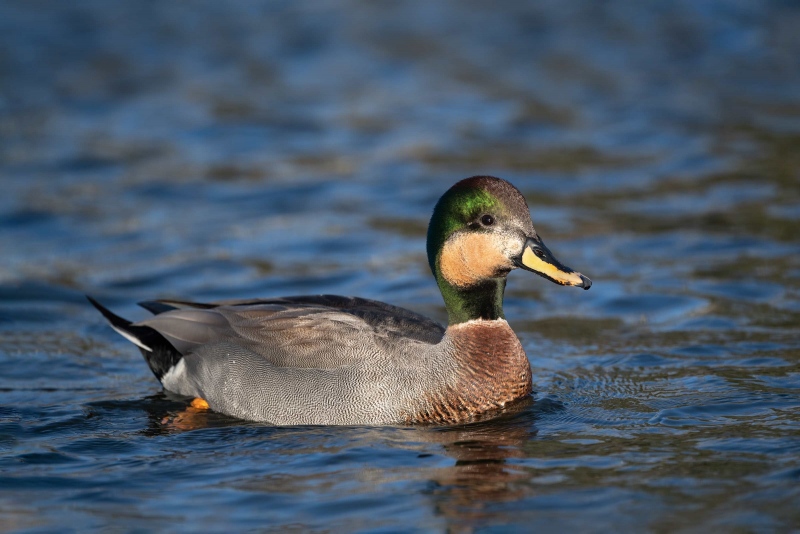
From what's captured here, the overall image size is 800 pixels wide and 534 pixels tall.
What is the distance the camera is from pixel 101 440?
23.6ft

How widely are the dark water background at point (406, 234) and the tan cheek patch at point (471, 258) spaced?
0.95m

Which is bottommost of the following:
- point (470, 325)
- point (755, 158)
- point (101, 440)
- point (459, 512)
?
point (459, 512)

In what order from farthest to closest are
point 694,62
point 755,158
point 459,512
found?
point 694,62 < point 755,158 < point 459,512

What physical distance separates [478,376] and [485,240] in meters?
0.88

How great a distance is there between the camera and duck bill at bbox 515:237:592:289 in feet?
23.6

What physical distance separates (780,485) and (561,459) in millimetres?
1219

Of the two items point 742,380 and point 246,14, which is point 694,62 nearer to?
point 246,14

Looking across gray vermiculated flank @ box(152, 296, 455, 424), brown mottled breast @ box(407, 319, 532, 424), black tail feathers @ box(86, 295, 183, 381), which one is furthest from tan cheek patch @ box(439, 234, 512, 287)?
black tail feathers @ box(86, 295, 183, 381)

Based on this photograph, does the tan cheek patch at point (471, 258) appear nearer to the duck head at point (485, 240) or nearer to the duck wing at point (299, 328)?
the duck head at point (485, 240)

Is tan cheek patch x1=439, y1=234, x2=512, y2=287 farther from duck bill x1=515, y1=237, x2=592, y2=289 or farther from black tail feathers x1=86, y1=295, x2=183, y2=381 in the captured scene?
black tail feathers x1=86, y1=295, x2=183, y2=381

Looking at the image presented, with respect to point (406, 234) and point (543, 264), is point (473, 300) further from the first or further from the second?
point (406, 234)

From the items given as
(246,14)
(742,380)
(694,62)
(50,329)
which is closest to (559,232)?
(742,380)

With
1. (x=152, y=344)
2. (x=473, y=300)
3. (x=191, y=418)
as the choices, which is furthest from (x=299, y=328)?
(x=152, y=344)

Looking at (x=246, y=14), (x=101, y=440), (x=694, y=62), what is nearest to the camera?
(x=101, y=440)
